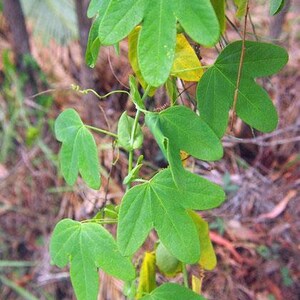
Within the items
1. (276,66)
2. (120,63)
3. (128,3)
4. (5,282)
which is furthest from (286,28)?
(128,3)

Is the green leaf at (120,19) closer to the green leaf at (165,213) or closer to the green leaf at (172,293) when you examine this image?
the green leaf at (165,213)

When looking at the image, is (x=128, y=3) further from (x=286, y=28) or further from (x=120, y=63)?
(x=286, y=28)

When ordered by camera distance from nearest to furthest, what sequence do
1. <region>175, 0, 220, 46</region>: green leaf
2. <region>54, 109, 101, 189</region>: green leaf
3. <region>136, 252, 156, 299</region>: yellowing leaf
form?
<region>175, 0, 220, 46</region>: green leaf → <region>54, 109, 101, 189</region>: green leaf → <region>136, 252, 156, 299</region>: yellowing leaf

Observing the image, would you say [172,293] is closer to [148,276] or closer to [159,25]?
[148,276]

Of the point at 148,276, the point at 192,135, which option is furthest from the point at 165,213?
the point at 148,276

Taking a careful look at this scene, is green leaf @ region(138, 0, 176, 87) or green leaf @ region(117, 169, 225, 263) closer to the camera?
green leaf @ region(138, 0, 176, 87)

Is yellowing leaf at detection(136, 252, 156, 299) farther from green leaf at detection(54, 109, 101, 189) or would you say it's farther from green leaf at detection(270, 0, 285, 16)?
green leaf at detection(270, 0, 285, 16)

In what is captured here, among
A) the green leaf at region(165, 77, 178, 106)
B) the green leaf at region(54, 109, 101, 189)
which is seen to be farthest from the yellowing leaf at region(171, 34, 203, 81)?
the green leaf at region(54, 109, 101, 189)
